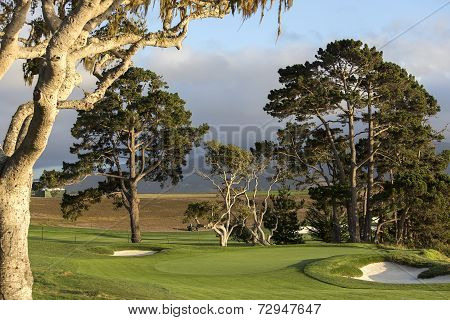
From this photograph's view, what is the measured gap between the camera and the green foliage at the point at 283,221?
154 feet

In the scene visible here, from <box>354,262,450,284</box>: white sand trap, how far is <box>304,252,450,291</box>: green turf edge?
0.20 meters

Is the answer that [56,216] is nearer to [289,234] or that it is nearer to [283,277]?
[289,234]

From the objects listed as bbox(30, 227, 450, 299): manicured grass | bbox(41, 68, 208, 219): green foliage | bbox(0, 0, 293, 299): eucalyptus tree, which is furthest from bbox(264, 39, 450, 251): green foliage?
bbox(0, 0, 293, 299): eucalyptus tree

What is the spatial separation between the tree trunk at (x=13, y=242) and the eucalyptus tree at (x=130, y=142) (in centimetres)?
3328

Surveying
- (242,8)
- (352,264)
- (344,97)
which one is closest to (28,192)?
(242,8)

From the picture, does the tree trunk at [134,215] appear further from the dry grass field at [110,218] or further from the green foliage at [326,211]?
the dry grass field at [110,218]

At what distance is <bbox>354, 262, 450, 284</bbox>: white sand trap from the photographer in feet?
67.2

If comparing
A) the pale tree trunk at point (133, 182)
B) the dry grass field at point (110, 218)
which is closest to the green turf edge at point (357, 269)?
the pale tree trunk at point (133, 182)

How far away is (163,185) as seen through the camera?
4847 cm

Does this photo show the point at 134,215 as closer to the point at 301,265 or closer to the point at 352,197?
the point at 352,197

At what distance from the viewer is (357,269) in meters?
21.5

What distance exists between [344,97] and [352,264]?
74.4 feet

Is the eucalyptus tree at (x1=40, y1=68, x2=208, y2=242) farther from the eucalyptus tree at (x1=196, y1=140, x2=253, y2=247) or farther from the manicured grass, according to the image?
the manicured grass
